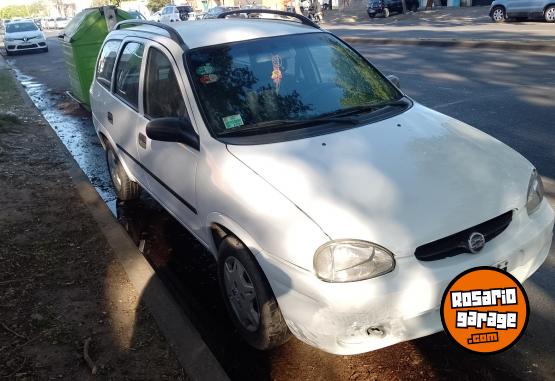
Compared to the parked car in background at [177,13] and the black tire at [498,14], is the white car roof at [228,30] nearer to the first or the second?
the black tire at [498,14]

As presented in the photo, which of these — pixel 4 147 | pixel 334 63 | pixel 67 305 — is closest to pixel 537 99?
pixel 334 63

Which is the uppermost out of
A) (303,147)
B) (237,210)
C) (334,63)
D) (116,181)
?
(334,63)

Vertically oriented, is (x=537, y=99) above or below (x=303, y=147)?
below

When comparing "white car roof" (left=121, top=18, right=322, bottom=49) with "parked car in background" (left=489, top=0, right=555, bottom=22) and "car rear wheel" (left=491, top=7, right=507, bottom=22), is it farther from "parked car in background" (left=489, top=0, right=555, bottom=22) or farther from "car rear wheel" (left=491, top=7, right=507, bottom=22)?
"car rear wheel" (left=491, top=7, right=507, bottom=22)

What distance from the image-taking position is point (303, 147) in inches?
118

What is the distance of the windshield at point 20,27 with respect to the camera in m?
24.0

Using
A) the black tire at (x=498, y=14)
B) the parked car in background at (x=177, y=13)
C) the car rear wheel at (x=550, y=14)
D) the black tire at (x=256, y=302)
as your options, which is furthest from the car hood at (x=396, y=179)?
the parked car in background at (x=177, y=13)

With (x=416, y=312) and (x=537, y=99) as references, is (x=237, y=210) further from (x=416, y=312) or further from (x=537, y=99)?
(x=537, y=99)

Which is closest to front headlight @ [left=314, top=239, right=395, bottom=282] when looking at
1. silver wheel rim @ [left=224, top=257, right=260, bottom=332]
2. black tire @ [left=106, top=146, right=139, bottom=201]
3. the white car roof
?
silver wheel rim @ [left=224, top=257, right=260, bottom=332]

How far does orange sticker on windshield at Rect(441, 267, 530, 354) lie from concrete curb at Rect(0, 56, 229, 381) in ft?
3.99

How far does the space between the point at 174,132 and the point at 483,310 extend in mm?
2020

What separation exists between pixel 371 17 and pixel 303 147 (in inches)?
1291

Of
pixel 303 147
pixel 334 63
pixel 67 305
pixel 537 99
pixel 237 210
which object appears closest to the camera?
pixel 237 210

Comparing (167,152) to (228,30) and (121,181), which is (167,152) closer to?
(228,30)
